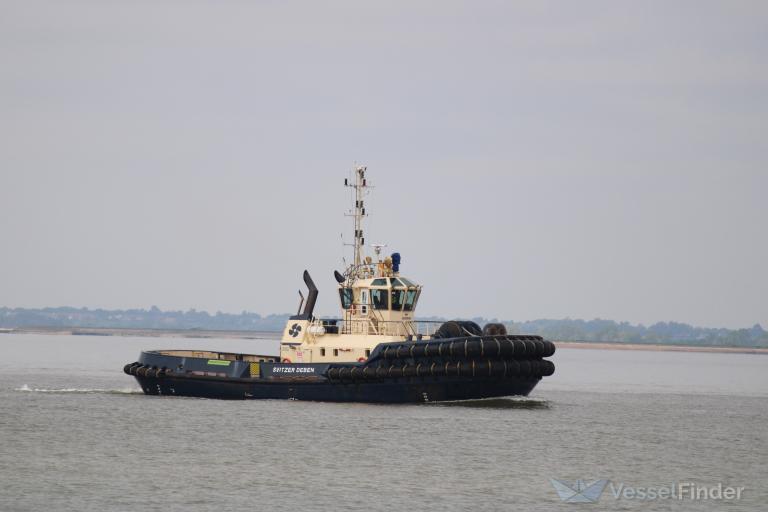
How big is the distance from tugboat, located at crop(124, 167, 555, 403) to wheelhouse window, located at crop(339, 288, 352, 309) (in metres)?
0.04

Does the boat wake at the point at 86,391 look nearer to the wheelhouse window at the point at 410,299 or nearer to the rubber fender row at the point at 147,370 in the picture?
the rubber fender row at the point at 147,370

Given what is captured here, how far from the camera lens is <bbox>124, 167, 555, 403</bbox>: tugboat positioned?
4147 cm

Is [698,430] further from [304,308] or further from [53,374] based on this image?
[53,374]

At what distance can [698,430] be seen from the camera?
1617 inches

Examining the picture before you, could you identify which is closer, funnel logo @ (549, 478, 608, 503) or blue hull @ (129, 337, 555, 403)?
funnel logo @ (549, 478, 608, 503)

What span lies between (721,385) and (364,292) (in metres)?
40.0

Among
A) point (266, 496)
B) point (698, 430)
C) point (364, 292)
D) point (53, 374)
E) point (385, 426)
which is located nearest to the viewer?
point (266, 496)

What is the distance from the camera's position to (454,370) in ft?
135

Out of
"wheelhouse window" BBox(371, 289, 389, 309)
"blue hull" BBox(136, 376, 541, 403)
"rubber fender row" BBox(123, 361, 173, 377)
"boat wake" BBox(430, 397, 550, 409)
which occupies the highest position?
"wheelhouse window" BBox(371, 289, 389, 309)

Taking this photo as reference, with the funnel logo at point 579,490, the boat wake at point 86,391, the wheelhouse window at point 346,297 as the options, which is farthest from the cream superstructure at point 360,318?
the funnel logo at point 579,490

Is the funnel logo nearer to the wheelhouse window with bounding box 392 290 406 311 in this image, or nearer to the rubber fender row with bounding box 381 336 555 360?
the rubber fender row with bounding box 381 336 555 360

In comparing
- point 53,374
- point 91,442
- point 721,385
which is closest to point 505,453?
point 91,442
